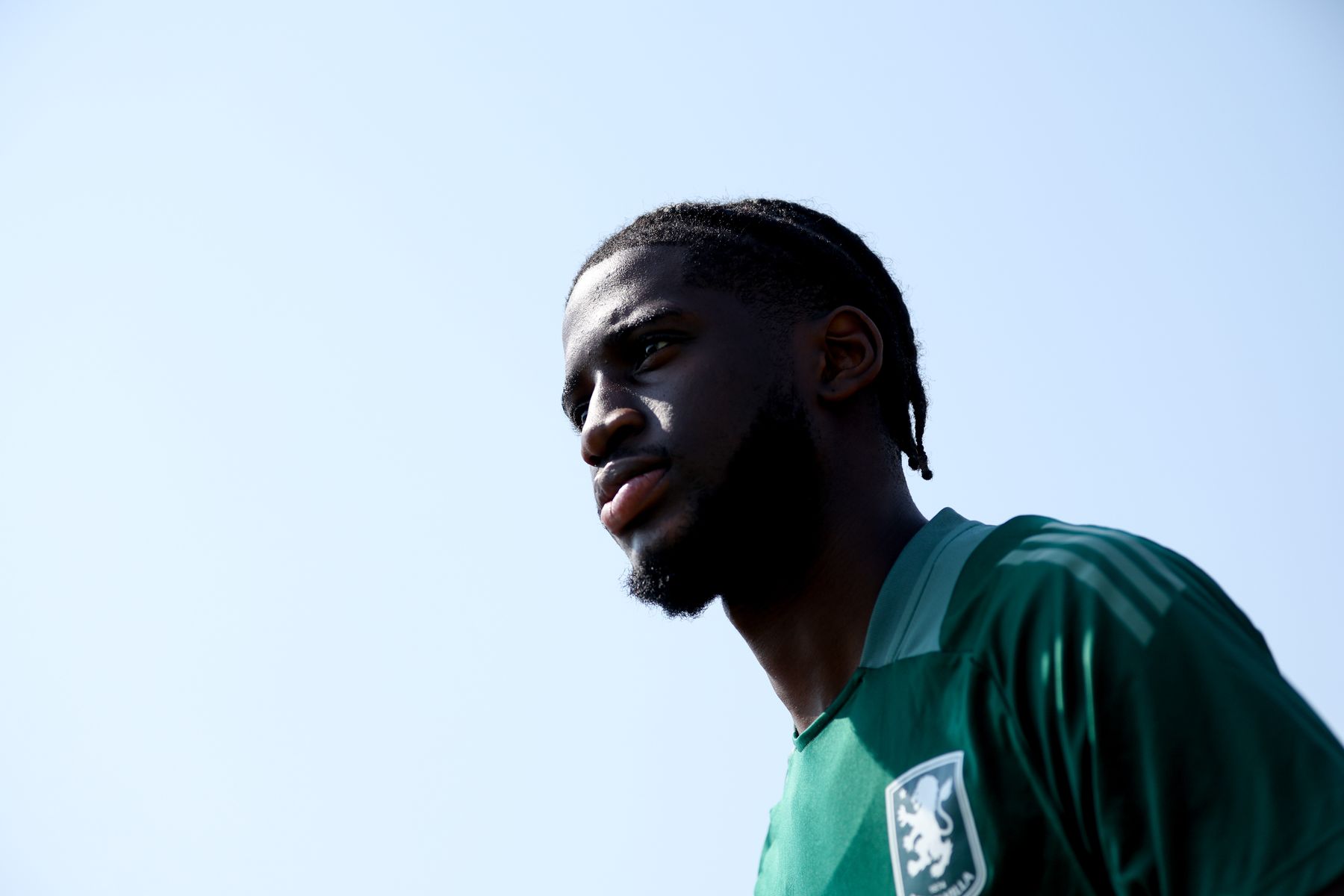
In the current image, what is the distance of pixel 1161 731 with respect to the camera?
7.30 feet

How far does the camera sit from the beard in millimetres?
3377

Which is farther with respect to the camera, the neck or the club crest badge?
A: the neck

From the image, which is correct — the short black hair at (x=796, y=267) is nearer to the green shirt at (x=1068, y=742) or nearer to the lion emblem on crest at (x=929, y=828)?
the green shirt at (x=1068, y=742)

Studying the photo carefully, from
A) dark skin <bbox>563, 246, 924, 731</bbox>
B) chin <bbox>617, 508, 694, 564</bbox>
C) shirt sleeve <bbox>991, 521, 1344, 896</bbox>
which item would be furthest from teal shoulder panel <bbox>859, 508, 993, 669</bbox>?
chin <bbox>617, 508, 694, 564</bbox>

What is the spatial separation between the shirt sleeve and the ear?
1.16m

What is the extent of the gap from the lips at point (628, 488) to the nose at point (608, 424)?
70 millimetres

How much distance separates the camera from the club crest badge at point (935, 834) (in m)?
2.51

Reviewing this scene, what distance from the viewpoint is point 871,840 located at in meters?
2.86

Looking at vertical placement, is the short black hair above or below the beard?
above

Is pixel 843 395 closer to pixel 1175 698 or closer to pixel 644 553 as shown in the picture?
pixel 644 553

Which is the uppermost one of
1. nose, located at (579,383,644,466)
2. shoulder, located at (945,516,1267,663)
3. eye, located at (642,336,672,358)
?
eye, located at (642,336,672,358)

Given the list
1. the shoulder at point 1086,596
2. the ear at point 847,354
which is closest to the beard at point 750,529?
the ear at point 847,354

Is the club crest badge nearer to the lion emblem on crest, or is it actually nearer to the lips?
the lion emblem on crest

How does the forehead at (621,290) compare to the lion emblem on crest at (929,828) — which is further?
the forehead at (621,290)
